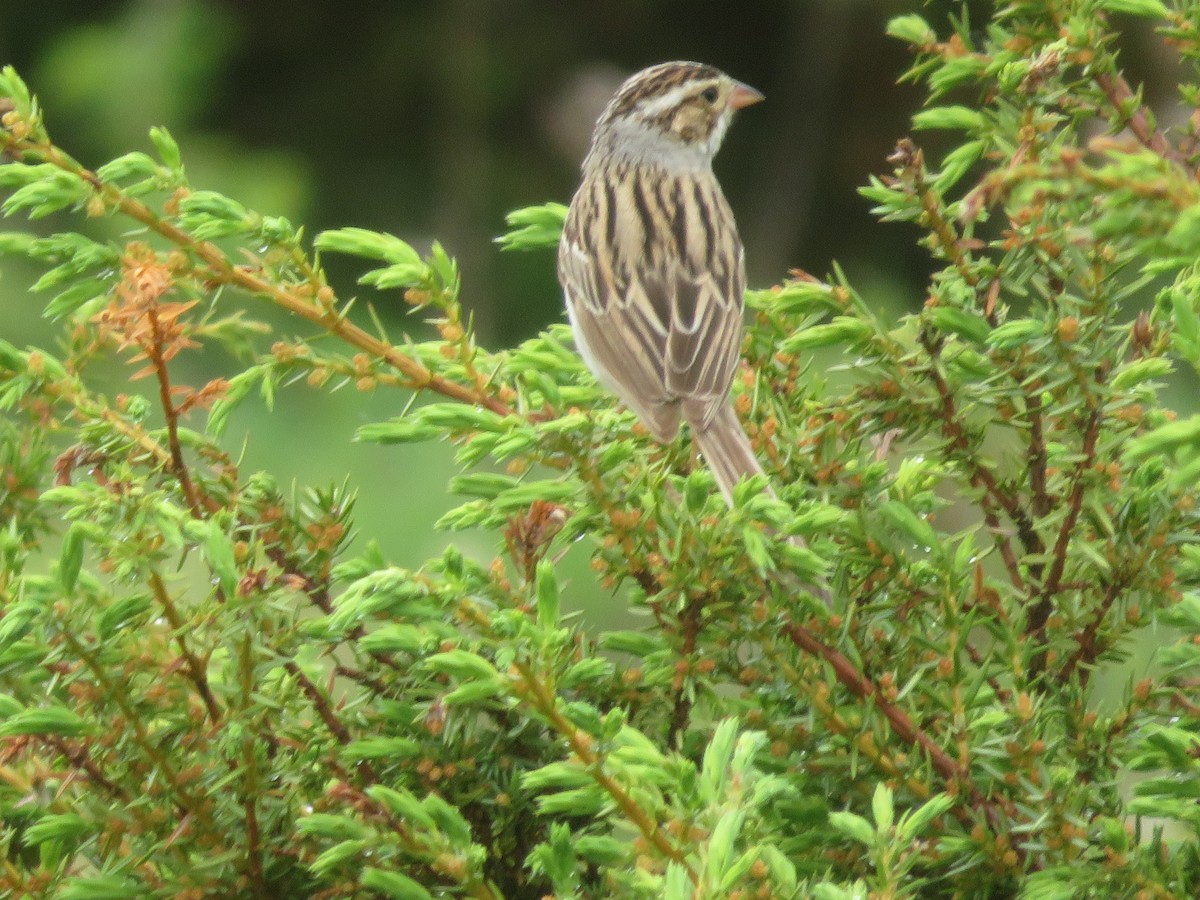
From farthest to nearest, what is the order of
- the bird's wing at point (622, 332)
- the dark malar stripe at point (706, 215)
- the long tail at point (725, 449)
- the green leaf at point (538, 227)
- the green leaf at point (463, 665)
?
the dark malar stripe at point (706, 215), the bird's wing at point (622, 332), the green leaf at point (538, 227), the long tail at point (725, 449), the green leaf at point (463, 665)

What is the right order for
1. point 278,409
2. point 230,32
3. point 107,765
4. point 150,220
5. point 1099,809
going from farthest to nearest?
point 230,32
point 278,409
point 150,220
point 107,765
point 1099,809

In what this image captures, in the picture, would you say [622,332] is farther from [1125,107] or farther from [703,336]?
[1125,107]

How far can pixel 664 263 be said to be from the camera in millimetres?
3633

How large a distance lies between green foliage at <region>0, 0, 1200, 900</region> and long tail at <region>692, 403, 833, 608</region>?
0.57 ft

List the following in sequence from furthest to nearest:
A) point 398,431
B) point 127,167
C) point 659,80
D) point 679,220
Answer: point 659,80, point 679,220, point 127,167, point 398,431

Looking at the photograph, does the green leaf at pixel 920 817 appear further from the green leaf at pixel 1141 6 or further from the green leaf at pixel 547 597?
the green leaf at pixel 1141 6

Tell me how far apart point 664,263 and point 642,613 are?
2.02 metres

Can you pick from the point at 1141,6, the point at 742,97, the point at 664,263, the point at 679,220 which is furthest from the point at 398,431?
the point at 742,97

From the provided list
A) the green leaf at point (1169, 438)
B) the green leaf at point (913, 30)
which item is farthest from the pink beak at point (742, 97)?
the green leaf at point (1169, 438)

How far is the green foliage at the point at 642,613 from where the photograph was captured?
150cm

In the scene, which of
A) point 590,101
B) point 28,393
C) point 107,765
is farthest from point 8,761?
point 590,101

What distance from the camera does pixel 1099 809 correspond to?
1.59 metres

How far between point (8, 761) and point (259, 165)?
5.66 meters

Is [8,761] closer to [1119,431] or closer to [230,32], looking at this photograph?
[1119,431]
